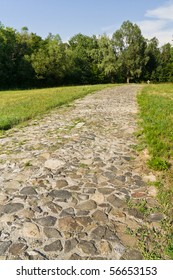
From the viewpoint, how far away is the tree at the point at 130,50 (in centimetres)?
5353

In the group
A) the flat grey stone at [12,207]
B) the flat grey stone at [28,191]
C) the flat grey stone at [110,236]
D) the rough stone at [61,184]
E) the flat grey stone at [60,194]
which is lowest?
the flat grey stone at [110,236]

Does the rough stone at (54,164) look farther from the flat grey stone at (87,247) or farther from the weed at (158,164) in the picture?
the flat grey stone at (87,247)

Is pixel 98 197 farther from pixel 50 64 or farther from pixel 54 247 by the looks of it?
pixel 50 64

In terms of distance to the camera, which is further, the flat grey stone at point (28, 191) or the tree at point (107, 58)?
the tree at point (107, 58)

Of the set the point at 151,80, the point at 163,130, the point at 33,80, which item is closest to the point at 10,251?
the point at 163,130

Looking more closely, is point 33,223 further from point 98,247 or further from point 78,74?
point 78,74

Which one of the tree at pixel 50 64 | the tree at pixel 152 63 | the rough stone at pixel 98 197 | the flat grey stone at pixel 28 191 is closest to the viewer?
the rough stone at pixel 98 197

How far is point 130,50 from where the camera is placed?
53.4 metres

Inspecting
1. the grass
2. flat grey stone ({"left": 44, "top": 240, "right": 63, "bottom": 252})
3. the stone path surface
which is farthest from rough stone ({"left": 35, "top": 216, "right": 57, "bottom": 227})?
the grass

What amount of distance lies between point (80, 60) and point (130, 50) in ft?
35.9

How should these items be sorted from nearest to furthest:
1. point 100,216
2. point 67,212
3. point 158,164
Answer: point 100,216, point 67,212, point 158,164

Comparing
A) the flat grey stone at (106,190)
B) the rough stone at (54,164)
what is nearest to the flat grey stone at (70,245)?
the flat grey stone at (106,190)

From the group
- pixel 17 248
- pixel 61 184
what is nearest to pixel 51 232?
pixel 17 248

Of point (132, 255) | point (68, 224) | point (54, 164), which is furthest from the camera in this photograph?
point (54, 164)
